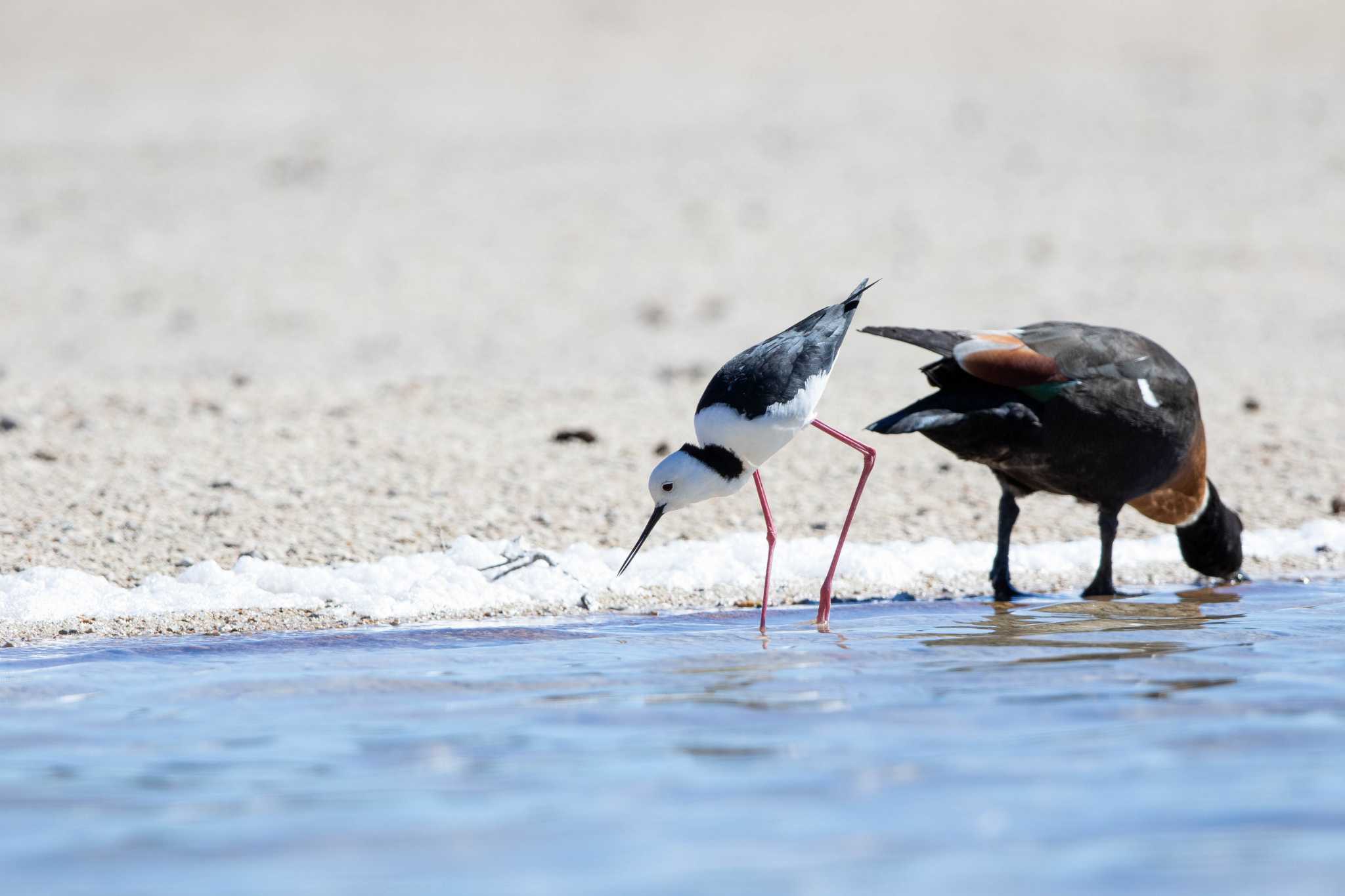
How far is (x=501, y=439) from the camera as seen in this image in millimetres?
10266

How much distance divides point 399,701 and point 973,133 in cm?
1902

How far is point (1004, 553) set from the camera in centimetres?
752

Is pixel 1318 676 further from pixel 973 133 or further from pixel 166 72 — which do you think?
pixel 166 72

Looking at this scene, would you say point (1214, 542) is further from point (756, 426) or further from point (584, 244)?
point (584, 244)

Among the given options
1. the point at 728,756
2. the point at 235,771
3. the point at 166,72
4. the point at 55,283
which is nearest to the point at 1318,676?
the point at 728,756

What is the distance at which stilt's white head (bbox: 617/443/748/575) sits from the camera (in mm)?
6902

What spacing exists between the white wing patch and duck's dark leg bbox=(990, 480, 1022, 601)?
28.7 inches

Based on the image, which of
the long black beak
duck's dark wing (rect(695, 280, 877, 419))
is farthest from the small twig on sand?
duck's dark wing (rect(695, 280, 877, 419))

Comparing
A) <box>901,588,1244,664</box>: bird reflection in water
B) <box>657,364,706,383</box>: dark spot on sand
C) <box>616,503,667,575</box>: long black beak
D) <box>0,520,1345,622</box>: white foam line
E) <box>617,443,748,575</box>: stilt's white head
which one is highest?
<box>657,364,706,383</box>: dark spot on sand

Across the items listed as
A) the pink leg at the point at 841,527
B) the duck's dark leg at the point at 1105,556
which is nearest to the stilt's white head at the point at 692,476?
the pink leg at the point at 841,527

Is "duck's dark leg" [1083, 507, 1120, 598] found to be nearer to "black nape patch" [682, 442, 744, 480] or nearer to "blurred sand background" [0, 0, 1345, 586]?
"blurred sand background" [0, 0, 1345, 586]

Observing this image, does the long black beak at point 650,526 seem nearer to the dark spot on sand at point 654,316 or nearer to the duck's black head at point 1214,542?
the duck's black head at point 1214,542

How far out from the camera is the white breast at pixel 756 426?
6.80m

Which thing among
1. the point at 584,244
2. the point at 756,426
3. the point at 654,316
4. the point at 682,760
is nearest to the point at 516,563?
the point at 756,426
